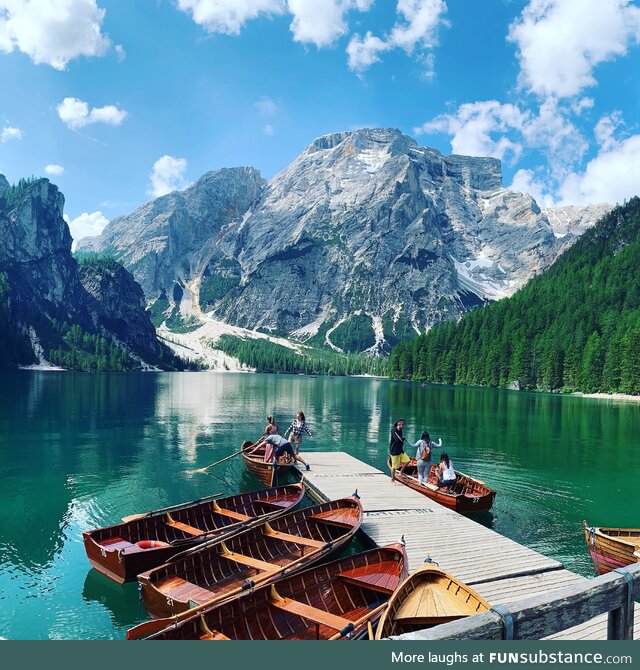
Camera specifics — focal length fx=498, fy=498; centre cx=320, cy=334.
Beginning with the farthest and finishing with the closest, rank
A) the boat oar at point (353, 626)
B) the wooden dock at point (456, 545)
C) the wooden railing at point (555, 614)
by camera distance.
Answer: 1. the wooden dock at point (456, 545)
2. the boat oar at point (353, 626)
3. the wooden railing at point (555, 614)

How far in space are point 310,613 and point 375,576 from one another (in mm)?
3676

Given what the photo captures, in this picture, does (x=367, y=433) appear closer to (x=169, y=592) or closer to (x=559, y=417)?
(x=559, y=417)

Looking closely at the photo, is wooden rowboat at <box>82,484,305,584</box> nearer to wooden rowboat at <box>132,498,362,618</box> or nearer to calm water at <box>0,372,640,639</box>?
calm water at <box>0,372,640,639</box>

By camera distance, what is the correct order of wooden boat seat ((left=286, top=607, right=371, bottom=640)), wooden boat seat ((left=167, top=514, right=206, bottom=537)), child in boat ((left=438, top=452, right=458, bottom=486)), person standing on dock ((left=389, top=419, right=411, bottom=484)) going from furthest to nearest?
person standing on dock ((left=389, top=419, right=411, bottom=484)) → child in boat ((left=438, top=452, right=458, bottom=486)) → wooden boat seat ((left=167, top=514, right=206, bottom=537)) → wooden boat seat ((left=286, top=607, right=371, bottom=640))

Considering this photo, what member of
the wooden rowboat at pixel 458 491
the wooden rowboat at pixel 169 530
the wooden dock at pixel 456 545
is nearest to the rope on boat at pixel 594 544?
the wooden dock at pixel 456 545

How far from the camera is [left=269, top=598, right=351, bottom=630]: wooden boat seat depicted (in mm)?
13625

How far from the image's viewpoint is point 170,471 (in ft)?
136

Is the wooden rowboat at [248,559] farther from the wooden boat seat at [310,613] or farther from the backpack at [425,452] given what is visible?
the backpack at [425,452]

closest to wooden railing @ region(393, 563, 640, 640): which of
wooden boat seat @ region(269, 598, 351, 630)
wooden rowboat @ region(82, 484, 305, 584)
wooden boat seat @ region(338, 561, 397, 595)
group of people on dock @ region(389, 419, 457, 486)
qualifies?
wooden boat seat @ region(269, 598, 351, 630)

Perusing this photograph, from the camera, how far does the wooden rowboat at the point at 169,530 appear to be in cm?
1928

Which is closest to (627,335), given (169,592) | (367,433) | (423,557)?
(367,433)

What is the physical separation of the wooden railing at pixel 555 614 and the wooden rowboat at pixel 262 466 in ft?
94.9
